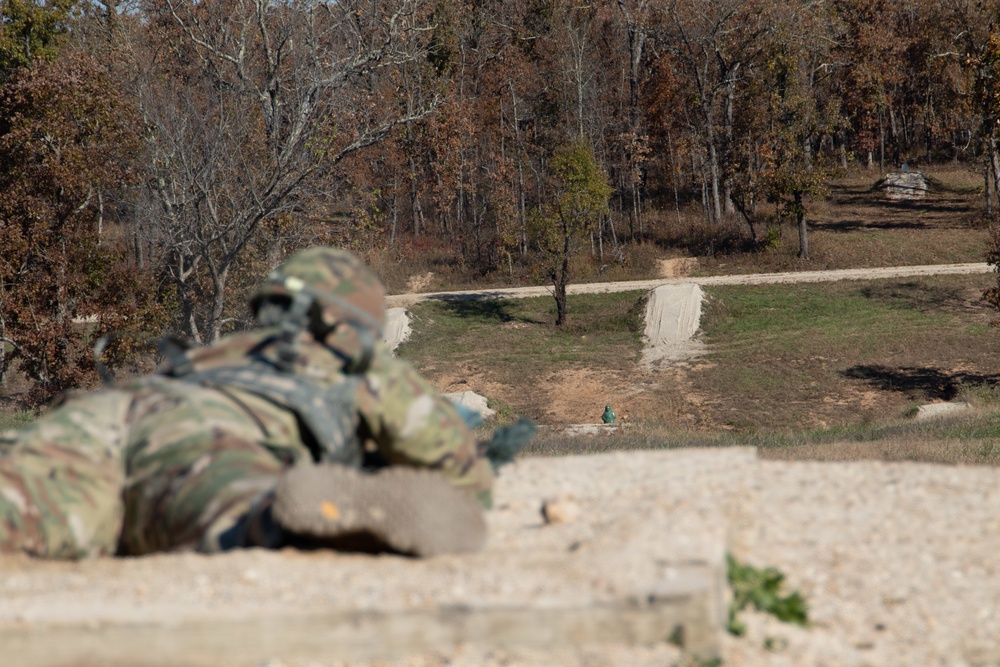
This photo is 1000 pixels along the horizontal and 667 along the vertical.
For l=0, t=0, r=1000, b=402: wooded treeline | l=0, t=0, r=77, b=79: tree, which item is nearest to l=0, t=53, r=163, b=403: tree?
l=0, t=0, r=1000, b=402: wooded treeline

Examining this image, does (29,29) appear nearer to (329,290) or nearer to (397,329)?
(397,329)

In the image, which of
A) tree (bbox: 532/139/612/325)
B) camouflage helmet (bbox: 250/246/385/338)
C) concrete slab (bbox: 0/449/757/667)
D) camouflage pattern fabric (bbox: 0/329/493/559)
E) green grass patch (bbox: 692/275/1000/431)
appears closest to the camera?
concrete slab (bbox: 0/449/757/667)

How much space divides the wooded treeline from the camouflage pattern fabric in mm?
15584

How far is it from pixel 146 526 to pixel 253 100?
19.9m

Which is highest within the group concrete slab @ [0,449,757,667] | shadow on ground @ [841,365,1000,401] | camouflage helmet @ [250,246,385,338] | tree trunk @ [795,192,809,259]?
camouflage helmet @ [250,246,385,338]

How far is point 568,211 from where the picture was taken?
109 feet

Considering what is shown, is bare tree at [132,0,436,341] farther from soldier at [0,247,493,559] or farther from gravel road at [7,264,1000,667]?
gravel road at [7,264,1000,667]

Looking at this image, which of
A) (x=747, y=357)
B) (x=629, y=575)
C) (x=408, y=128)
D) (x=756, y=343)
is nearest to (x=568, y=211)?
(x=756, y=343)

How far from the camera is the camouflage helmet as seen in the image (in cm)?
453

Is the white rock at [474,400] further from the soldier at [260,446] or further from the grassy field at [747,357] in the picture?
the soldier at [260,446]

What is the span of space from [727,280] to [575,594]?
105 feet

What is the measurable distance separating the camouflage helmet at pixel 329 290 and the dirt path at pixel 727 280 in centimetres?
2852

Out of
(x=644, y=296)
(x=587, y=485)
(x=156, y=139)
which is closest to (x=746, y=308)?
(x=644, y=296)

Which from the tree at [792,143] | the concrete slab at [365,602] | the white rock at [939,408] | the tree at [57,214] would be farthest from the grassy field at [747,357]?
the concrete slab at [365,602]
